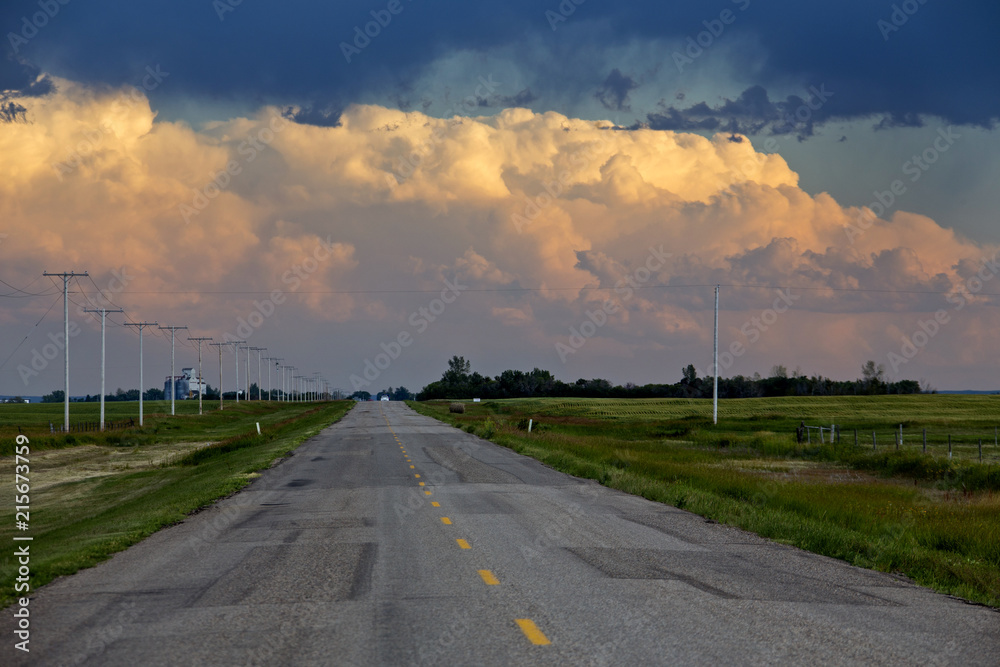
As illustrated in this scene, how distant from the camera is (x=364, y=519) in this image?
16.1m

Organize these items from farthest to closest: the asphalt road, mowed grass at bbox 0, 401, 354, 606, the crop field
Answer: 1. the crop field
2. mowed grass at bbox 0, 401, 354, 606
3. the asphalt road

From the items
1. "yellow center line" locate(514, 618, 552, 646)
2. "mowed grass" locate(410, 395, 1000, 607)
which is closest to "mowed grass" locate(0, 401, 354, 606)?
"yellow center line" locate(514, 618, 552, 646)

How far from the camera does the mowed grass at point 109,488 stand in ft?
44.7

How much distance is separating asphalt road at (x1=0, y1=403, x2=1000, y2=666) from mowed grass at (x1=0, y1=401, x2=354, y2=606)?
76 centimetres

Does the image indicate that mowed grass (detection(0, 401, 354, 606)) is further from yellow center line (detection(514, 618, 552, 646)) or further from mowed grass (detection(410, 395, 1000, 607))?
mowed grass (detection(410, 395, 1000, 607))

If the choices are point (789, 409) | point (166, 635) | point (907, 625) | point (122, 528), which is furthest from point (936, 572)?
point (789, 409)

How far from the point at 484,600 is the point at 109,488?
90.7 ft

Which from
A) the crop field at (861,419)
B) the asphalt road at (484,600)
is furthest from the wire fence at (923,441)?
the asphalt road at (484,600)

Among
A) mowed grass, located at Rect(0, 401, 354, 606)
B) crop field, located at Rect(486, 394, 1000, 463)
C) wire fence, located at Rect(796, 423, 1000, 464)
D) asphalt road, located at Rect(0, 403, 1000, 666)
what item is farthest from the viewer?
crop field, located at Rect(486, 394, 1000, 463)

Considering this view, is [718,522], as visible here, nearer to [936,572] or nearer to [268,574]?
[936,572]

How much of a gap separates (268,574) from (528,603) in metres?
3.65

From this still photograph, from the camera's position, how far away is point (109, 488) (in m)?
32.4

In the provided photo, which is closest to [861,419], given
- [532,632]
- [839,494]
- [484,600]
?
[839,494]

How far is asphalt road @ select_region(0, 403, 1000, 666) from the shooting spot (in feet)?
23.9
